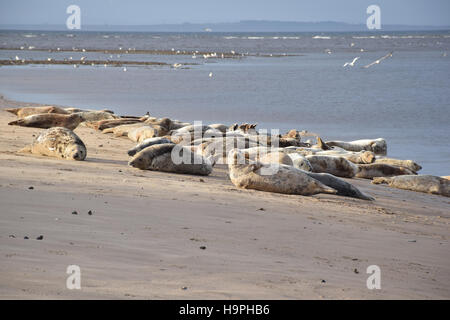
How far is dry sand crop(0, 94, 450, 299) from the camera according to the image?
4.18 meters

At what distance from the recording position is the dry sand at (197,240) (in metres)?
4.18

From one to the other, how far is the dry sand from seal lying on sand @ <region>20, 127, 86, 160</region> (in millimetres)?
620

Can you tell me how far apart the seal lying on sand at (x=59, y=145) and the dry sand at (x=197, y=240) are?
2.04ft

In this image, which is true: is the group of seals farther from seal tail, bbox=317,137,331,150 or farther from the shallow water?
the shallow water

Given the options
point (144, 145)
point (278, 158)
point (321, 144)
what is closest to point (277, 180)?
point (278, 158)

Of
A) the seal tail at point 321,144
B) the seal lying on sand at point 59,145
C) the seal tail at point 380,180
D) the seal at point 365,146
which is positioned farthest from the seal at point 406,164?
the seal lying on sand at point 59,145

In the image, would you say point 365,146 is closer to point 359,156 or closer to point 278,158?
point 359,156

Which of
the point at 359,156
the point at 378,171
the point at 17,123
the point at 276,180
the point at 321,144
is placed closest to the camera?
the point at 276,180

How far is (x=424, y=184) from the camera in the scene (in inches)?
418

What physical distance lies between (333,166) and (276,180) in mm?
2635

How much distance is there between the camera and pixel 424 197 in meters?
10.2

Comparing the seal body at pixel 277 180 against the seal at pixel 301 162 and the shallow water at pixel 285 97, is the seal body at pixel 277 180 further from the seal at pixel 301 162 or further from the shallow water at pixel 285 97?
the shallow water at pixel 285 97

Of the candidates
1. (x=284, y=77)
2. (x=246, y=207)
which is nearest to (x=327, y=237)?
(x=246, y=207)

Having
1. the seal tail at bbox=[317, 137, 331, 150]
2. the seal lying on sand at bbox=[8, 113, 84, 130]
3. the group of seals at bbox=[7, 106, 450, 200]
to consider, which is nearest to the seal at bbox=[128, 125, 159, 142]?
the group of seals at bbox=[7, 106, 450, 200]
